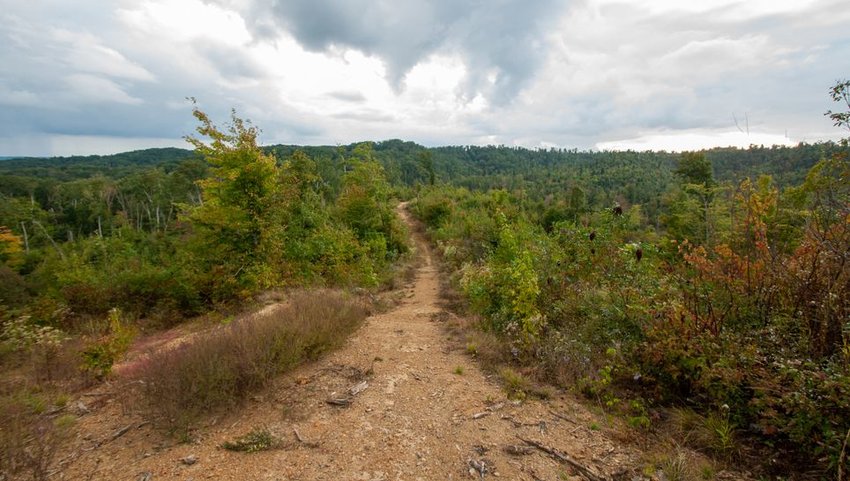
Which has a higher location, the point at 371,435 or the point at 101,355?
the point at 101,355

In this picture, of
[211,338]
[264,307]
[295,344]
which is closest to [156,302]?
[264,307]

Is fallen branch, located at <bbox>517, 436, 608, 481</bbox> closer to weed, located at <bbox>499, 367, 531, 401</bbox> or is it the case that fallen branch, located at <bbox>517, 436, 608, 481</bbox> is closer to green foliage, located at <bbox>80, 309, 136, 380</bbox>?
weed, located at <bbox>499, 367, 531, 401</bbox>

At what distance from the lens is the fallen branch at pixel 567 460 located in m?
3.05

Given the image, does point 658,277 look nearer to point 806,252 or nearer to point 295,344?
point 806,252

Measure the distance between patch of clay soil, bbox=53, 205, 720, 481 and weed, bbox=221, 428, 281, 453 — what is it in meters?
0.07

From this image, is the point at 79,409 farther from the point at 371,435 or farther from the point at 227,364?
the point at 371,435

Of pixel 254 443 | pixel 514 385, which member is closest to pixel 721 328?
pixel 514 385

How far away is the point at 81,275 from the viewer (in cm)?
978

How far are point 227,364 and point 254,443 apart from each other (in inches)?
44.7

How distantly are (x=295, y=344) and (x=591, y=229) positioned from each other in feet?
18.4

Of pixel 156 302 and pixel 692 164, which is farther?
pixel 692 164

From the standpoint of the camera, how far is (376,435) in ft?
12.0

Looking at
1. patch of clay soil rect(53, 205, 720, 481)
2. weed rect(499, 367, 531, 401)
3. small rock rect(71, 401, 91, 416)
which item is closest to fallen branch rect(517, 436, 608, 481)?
patch of clay soil rect(53, 205, 720, 481)

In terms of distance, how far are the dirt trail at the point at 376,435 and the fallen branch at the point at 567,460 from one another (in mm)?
51
